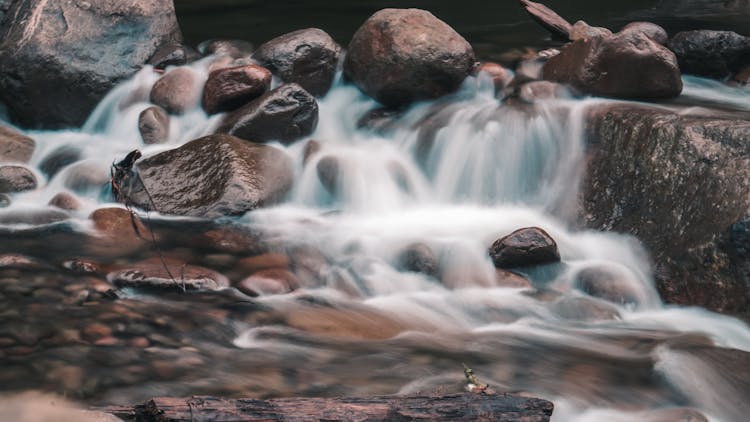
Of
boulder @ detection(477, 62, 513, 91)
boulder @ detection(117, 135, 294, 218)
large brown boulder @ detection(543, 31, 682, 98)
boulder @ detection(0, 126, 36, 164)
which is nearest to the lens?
boulder @ detection(117, 135, 294, 218)

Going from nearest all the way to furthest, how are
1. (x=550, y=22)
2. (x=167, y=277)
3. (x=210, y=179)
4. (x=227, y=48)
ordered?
(x=167, y=277), (x=210, y=179), (x=227, y=48), (x=550, y=22)

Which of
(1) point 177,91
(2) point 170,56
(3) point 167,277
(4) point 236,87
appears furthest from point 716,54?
(3) point 167,277

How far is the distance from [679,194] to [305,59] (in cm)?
385

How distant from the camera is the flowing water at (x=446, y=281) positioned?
12.8ft

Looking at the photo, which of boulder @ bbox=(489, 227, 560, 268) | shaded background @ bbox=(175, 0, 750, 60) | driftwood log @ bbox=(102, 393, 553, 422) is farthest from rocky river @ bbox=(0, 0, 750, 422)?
shaded background @ bbox=(175, 0, 750, 60)

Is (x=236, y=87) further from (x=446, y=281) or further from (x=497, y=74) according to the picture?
(x=446, y=281)

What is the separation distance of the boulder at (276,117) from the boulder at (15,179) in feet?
5.45

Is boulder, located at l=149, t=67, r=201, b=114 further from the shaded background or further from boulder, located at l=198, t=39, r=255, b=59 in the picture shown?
the shaded background

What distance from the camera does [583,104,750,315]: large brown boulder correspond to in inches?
191

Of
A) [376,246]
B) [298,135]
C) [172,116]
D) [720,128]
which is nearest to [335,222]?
[376,246]

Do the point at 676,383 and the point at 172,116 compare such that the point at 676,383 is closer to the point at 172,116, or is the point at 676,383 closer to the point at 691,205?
Result: the point at 691,205

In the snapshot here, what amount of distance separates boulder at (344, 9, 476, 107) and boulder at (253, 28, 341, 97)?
0.44 metres

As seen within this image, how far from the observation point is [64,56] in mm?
7711

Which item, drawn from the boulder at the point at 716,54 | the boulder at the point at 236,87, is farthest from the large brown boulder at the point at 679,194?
the boulder at the point at 236,87
